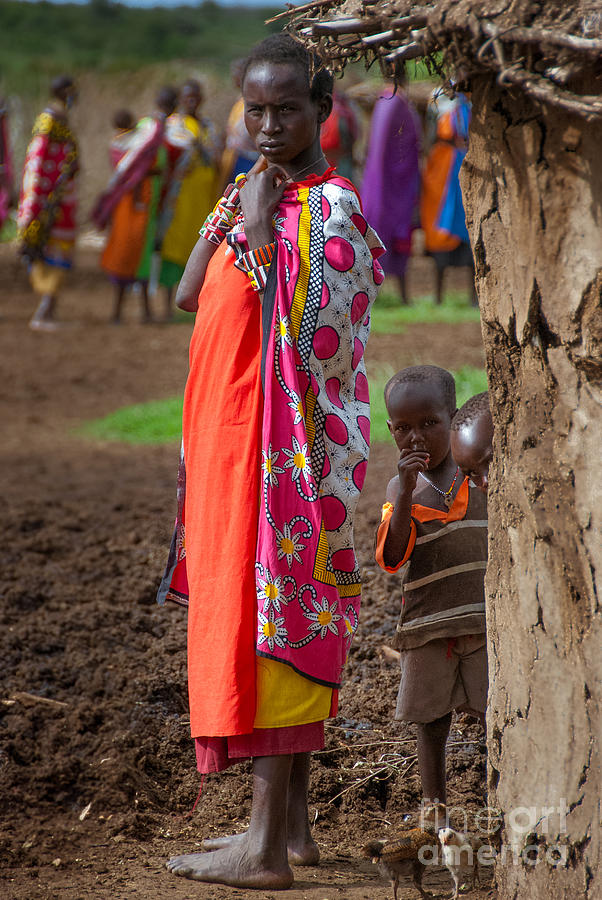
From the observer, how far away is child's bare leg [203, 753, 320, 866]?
96.2 inches

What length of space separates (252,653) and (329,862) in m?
0.64

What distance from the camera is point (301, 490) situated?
224 cm

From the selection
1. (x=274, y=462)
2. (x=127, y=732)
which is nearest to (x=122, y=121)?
(x=127, y=732)

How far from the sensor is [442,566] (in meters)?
2.48

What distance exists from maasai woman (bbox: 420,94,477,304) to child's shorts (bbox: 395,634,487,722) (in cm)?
881

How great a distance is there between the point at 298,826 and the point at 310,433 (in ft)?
3.11

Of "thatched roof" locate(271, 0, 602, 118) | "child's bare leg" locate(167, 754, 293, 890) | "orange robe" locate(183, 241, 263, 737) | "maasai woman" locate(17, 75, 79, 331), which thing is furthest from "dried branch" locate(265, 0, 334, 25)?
"maasai woman" locate(17, 75, 79, 331)

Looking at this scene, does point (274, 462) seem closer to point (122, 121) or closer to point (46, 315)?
point (46, 315)

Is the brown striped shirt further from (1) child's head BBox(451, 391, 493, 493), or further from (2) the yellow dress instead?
(2) the yellow dress

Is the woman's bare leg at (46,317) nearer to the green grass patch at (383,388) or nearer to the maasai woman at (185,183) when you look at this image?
the maasai woman at (185,183)

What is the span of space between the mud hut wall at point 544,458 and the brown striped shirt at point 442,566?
51cm

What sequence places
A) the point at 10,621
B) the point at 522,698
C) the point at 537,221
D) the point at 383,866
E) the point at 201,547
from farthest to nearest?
the point at 10,621
the point at 201,547
the point at 383,866
the point at 522,698
the point at 537,221

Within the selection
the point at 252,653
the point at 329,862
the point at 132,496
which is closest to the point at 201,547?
the point at 252,653

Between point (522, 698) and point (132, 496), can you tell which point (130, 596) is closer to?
point (132, 496)
